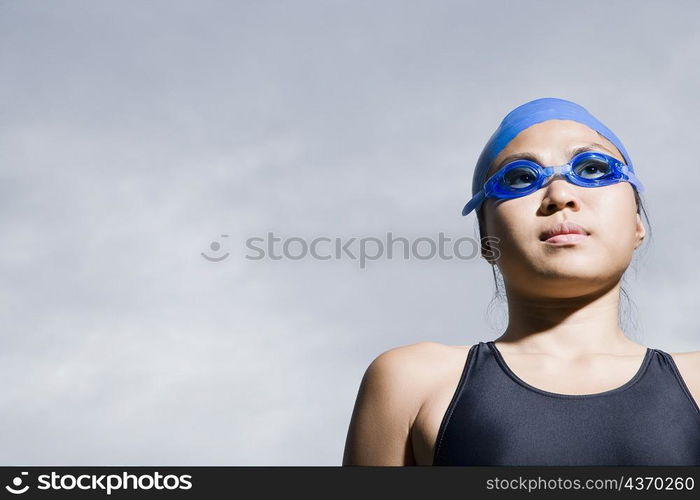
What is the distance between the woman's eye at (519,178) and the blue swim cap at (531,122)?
26 cm

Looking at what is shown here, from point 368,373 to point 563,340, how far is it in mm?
988

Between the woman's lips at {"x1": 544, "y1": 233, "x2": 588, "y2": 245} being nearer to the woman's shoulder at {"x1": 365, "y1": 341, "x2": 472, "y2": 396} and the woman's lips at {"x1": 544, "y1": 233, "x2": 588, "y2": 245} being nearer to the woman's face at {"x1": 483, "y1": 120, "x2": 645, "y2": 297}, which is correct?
the woman's face at {"x1": 483, "y1": 120, "x2": 645, "y2": 297}

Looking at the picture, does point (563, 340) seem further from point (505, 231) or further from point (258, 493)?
point (258, 493)

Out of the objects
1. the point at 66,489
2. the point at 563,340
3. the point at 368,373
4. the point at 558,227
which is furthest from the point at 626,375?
the point at 66,489

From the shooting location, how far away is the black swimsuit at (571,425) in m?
4.20

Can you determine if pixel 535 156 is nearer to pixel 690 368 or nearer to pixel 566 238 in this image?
pixel 566 238

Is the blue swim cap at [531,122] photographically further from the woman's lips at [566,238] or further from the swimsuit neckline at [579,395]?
the swimsuit neckline at [579,395]

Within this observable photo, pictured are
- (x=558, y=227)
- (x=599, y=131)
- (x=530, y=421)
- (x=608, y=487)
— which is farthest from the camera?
(x=599, y=131)

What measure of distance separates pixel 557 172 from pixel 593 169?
21cm

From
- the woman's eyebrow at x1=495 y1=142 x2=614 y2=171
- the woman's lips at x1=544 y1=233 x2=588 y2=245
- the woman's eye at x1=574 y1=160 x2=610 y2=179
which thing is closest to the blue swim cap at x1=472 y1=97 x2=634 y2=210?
the woman's eyebrow at x1=495 y1=142 x2=614 y2=171

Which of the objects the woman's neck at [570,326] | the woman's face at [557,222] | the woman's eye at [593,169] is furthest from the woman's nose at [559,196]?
the woman's neck at [570,326]

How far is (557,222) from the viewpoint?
473cm

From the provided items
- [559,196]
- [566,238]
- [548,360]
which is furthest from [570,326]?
[559,196]

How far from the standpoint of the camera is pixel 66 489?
4.25m
